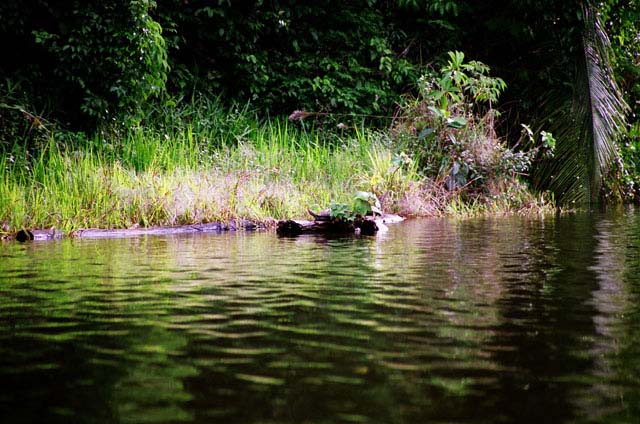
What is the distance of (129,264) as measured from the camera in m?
5.50

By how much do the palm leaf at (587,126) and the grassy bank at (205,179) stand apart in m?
0.79

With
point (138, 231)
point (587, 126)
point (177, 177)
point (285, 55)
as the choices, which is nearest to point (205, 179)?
point (177, 177)

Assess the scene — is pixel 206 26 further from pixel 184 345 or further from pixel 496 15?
pixel 184 345

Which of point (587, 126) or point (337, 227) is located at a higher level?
point (587, 126)

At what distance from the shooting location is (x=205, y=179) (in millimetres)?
10242

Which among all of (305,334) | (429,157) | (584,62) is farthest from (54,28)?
(305,334)

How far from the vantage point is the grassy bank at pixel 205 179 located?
→ 30.2 ft

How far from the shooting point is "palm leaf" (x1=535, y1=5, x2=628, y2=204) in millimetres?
14242

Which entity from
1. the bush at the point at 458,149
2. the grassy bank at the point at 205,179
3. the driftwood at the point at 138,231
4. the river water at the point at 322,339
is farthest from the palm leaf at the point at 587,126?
the river water at the point at 322,339

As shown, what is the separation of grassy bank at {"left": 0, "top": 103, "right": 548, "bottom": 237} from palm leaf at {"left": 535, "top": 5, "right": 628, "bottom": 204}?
2.60ft

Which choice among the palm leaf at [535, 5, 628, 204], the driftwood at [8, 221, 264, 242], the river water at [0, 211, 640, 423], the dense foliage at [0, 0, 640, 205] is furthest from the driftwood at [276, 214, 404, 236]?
the palm leaf at [535, 5, 628, 204]

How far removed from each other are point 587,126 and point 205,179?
7.40m

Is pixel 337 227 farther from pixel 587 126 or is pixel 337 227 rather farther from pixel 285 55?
pixel 285 55

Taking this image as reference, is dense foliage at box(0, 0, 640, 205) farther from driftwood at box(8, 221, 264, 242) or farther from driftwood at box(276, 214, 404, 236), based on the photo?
driftwood at box(276, 214, 404, 236)
